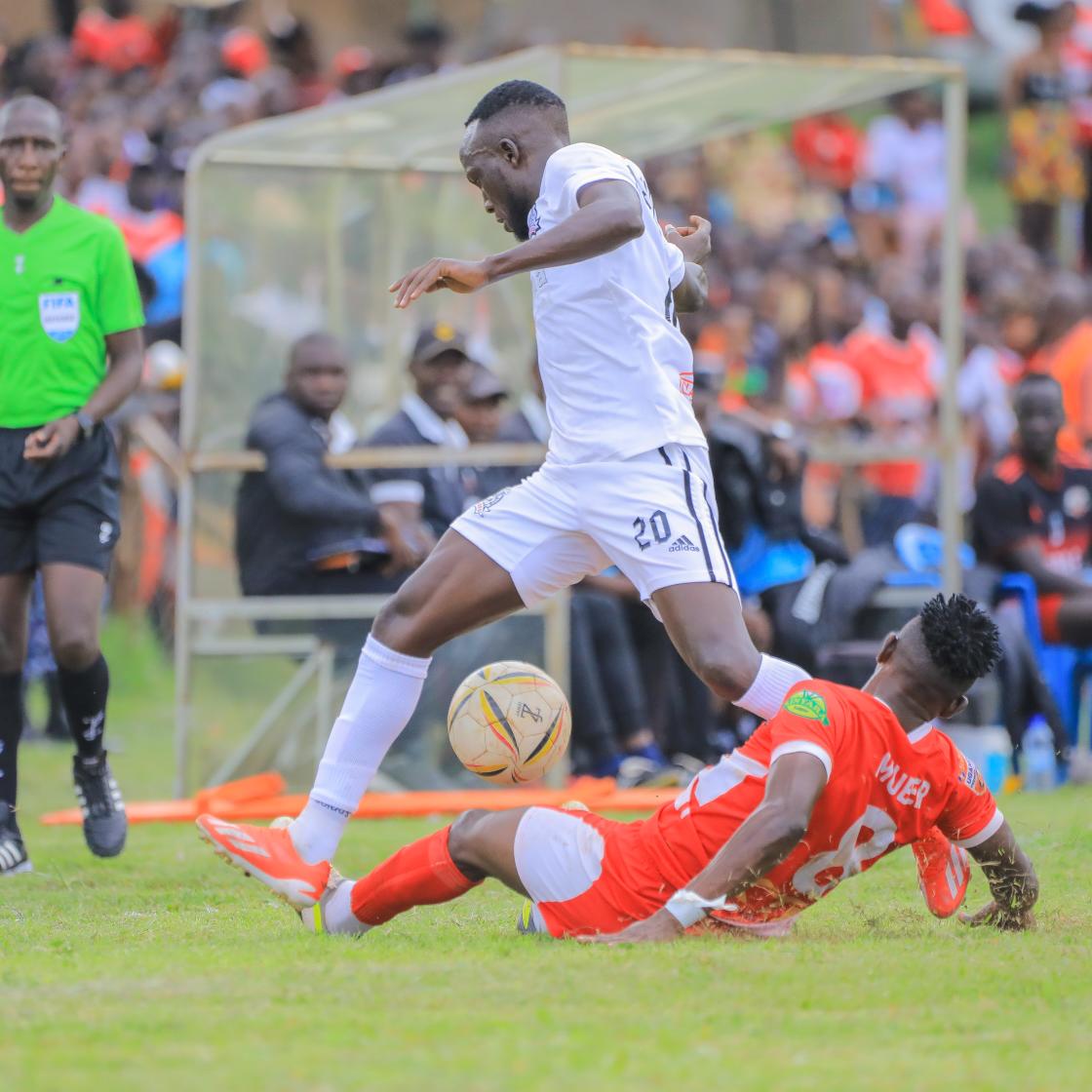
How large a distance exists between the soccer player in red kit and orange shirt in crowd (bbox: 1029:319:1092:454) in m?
9.30

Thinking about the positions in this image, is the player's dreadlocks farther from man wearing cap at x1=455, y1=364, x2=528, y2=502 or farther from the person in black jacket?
man wearing cap at x1=455, y1=364, x2=528, y2=502

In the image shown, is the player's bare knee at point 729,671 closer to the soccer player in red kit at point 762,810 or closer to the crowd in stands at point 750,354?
the soccer player in red kit at point 762,810

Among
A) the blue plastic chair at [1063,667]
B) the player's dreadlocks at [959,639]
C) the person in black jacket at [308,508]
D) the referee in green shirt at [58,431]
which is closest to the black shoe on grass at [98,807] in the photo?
the referee in green shirt at [58,431]

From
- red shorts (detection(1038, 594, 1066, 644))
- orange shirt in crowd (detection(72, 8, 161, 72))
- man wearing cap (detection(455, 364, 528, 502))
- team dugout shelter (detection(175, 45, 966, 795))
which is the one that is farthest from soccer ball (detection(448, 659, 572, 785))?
orange shirt in crowd (detection(72, 8, 161, 72))

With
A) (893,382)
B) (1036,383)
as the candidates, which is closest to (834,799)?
(1036,383)

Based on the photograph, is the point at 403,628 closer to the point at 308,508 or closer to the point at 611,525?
the point at 611,525

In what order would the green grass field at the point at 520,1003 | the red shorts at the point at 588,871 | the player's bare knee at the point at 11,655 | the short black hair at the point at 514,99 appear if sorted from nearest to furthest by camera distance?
the green grass field at the point at 520,1003, the red shorts at the point at 588,871, the short black hair at the point at 514,99, the player's bare knee at the point at 11,655

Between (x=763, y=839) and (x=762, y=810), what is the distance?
0.28 ft

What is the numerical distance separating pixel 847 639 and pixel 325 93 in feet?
37.6

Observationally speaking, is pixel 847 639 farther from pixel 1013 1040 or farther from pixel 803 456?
pixel 1013 1040

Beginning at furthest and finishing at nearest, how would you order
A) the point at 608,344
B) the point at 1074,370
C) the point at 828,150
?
the point at 828,150 < the point at 1074,370 < the point at 608,344

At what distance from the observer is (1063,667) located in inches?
458

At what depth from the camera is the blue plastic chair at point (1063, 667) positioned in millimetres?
11430

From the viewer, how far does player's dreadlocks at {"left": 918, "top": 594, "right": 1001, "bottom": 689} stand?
522 centimetres
